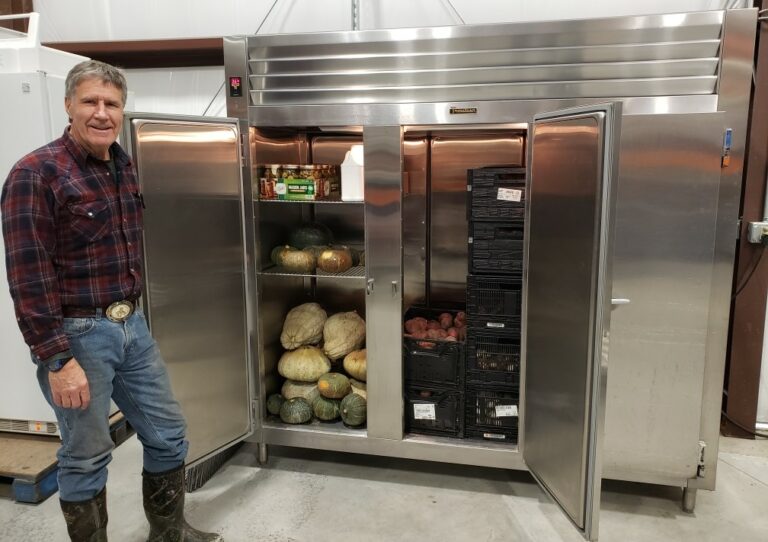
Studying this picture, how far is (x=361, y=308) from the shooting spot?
3631 millimetres

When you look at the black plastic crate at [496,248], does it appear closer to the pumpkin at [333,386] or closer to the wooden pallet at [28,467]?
the pumpkin at [333,386]

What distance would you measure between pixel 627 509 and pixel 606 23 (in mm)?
2160

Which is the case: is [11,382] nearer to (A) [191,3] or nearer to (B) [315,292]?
(B) [315,292]

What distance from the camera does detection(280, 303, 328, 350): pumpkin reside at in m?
3.21

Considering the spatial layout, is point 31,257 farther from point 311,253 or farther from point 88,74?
point 311,253

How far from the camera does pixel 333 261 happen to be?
120 inches

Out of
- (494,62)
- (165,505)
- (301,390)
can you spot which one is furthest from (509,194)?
(165,505)

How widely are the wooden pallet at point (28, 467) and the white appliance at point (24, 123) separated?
95 millimetres

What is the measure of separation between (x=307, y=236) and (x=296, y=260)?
0.24 metres

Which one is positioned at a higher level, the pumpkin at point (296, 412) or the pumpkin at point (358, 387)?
the pumpkin at point (358, 387)

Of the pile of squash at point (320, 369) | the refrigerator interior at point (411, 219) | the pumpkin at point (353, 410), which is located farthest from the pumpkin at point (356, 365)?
the refrigerator interior at point (411, 219)

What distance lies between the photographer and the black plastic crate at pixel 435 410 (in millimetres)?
2906

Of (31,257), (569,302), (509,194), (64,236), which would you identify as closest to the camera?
(31,257)

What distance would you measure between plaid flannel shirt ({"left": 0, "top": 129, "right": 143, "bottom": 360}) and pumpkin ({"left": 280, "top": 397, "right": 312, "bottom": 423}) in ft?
4.09
